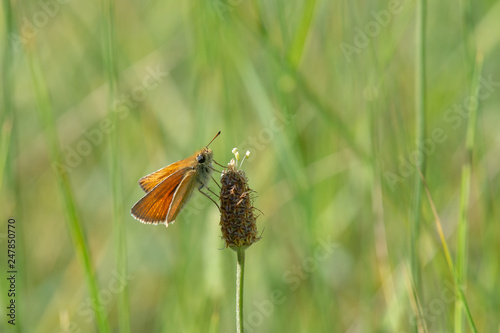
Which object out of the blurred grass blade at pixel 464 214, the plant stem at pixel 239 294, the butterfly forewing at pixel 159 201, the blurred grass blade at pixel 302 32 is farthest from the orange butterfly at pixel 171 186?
the blurred grass blade at pixel 464 214

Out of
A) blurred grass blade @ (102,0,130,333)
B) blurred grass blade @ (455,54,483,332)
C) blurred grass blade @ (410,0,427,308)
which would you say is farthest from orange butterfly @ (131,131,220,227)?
blurred grass blade @ (455,54,483,332)

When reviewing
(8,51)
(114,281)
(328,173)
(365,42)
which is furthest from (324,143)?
(8,51)

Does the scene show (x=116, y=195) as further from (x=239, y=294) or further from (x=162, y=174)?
(x=239, y=294)

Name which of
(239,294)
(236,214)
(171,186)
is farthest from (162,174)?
(239,294)

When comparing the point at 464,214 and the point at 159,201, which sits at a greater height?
the point at 159,201

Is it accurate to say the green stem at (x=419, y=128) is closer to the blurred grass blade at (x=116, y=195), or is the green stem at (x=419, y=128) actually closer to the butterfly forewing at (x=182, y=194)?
the butterfly forewing at (x=182, y=194)

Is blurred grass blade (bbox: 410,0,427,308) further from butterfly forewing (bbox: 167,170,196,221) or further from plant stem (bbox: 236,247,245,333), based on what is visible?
butterfly forewing (bbox: 167,170,196,221)

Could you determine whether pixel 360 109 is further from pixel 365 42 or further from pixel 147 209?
pixel 147 209
